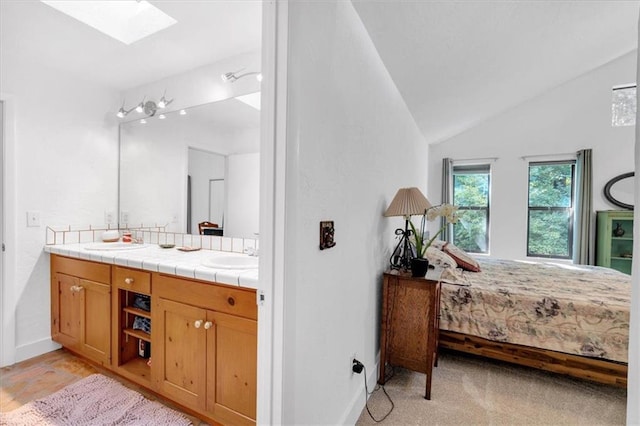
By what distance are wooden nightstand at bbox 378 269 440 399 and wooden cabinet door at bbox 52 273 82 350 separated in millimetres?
2145

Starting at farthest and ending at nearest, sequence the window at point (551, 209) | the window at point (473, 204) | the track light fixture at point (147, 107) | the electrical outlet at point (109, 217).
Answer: the window at point (473, 204), the window at point (551, 209), the electrical outlet at point (109, 217), the track light fixture at point (147, 107)

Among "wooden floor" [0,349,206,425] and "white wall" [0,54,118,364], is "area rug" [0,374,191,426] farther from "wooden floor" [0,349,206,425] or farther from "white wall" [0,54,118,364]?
"white wall" [0,54,118,364]

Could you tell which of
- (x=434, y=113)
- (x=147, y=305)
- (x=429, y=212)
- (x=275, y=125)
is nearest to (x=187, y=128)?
(x=147, y=305)

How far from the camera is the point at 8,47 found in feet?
6.60

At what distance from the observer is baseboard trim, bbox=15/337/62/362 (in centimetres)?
213

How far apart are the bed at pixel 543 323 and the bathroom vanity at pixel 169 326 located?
5.48 feet

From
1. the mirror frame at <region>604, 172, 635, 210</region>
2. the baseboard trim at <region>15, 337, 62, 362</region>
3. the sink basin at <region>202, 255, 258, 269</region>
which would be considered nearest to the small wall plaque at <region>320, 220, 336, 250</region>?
the sink basin at <region>202, 255, 258, 269</region>

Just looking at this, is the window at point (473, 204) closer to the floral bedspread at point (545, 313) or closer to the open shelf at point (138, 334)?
the floral bedspread at point (545, 313)

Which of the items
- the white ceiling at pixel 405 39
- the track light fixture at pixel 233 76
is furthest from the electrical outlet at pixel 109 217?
the track light fixture at pixel 233 76

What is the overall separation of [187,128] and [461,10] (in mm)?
2145

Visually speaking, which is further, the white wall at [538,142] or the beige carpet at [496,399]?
the white wall at [538,142]

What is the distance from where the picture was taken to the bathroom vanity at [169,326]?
1336mm

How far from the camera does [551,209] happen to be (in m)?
4.46

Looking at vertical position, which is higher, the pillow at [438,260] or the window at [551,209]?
the window at [551,209]
